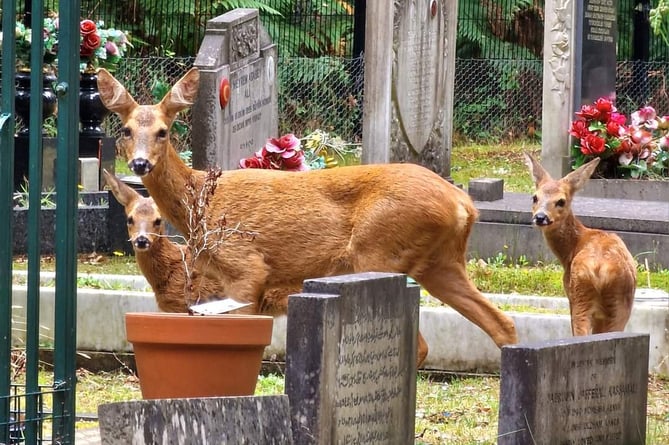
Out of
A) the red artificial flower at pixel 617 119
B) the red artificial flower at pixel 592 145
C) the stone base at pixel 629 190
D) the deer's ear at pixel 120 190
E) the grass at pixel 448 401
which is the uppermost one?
the deer's ear at pixel 120 190

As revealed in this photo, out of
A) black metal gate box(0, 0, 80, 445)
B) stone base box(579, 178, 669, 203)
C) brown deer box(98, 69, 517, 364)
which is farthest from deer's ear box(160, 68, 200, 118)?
stone base box(579, 178, 669, 203)

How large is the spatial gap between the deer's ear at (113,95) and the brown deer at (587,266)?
7.71 ft

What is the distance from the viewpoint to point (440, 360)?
8.70 meters

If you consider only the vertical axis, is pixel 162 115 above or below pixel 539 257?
above

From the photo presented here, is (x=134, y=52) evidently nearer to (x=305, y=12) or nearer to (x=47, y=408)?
(x=305, y=12)

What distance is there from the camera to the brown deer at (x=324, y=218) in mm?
7754

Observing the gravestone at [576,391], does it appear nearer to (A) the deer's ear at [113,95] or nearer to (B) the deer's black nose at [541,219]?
(B) the deer's black nose at [541,219]

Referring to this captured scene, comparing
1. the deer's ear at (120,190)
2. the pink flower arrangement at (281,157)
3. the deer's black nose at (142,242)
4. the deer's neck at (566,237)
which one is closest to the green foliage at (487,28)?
the pink flower arrangement at (281,157)

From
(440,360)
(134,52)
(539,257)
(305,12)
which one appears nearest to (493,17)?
(305,12)

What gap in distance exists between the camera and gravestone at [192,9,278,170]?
1118cm

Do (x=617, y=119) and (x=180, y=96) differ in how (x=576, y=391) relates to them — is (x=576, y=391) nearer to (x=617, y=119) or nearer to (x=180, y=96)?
(x=180, y=96)

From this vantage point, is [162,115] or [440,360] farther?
[440,360]

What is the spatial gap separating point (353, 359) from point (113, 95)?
9.54ft

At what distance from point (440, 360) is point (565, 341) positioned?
2956mm
